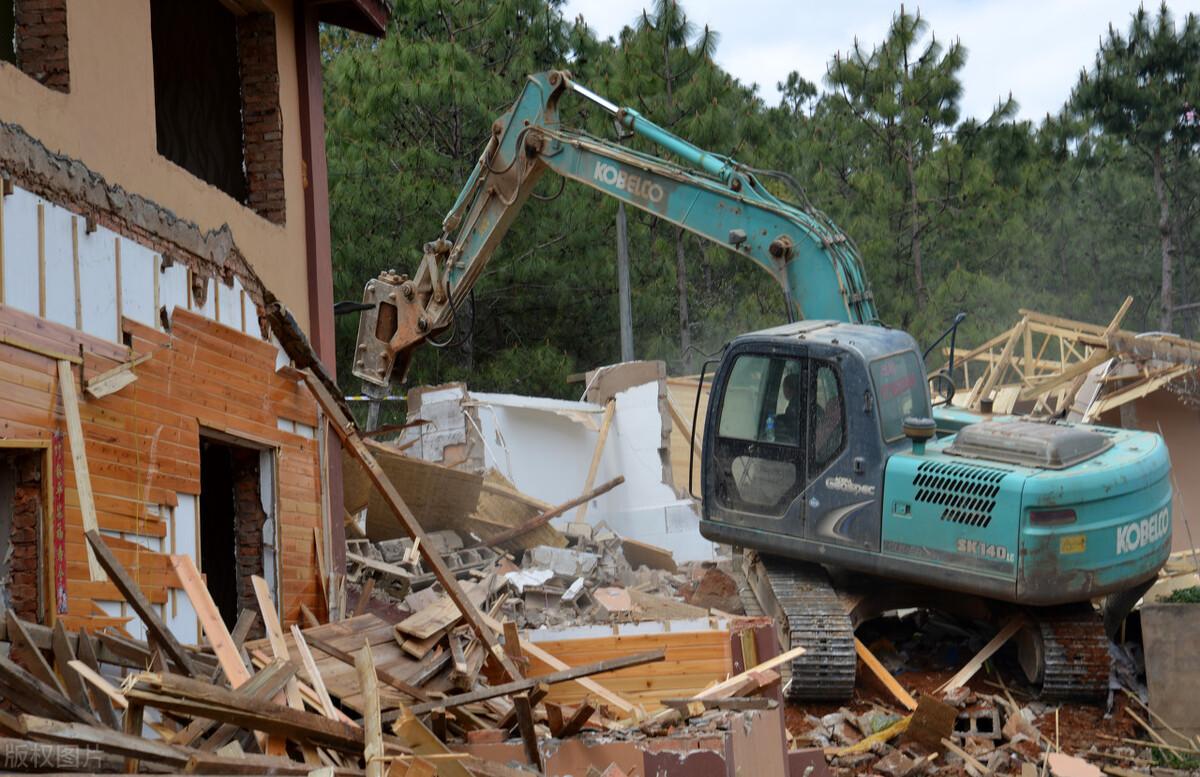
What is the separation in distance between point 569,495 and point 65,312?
13.1 meters

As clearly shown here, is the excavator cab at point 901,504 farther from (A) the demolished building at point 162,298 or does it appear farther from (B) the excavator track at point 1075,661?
(A) the demolished building at point 162,298

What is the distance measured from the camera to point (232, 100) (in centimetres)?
1090

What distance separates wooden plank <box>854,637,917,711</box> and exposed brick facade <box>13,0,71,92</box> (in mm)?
7415

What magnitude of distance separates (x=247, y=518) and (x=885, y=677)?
5446mm

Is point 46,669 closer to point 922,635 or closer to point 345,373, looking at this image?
point 922,635

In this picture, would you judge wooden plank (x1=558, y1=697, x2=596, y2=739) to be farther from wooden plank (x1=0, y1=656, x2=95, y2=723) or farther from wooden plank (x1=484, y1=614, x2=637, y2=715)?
wooden plank (x1=0, y1=656, x2=95, y2=723)

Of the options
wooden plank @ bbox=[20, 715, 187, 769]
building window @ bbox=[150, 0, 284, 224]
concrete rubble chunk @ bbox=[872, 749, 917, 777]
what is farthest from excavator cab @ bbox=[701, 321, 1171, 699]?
wooden plank @ bbox=[20, 715, 187, 769]

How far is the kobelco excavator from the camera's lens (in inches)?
444

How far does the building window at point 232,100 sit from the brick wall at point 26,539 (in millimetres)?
3769

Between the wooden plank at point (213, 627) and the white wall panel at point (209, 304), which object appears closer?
the wooden plank at point (213, 627)

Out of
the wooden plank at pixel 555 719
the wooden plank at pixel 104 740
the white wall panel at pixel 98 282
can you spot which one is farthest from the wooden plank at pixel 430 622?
the wooden plank at pixel 104 740

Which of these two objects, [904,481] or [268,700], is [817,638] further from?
[268,700]

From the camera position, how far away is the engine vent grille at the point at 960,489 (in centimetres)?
1131

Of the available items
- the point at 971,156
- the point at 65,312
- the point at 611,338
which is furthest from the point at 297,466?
the point at 971,156
